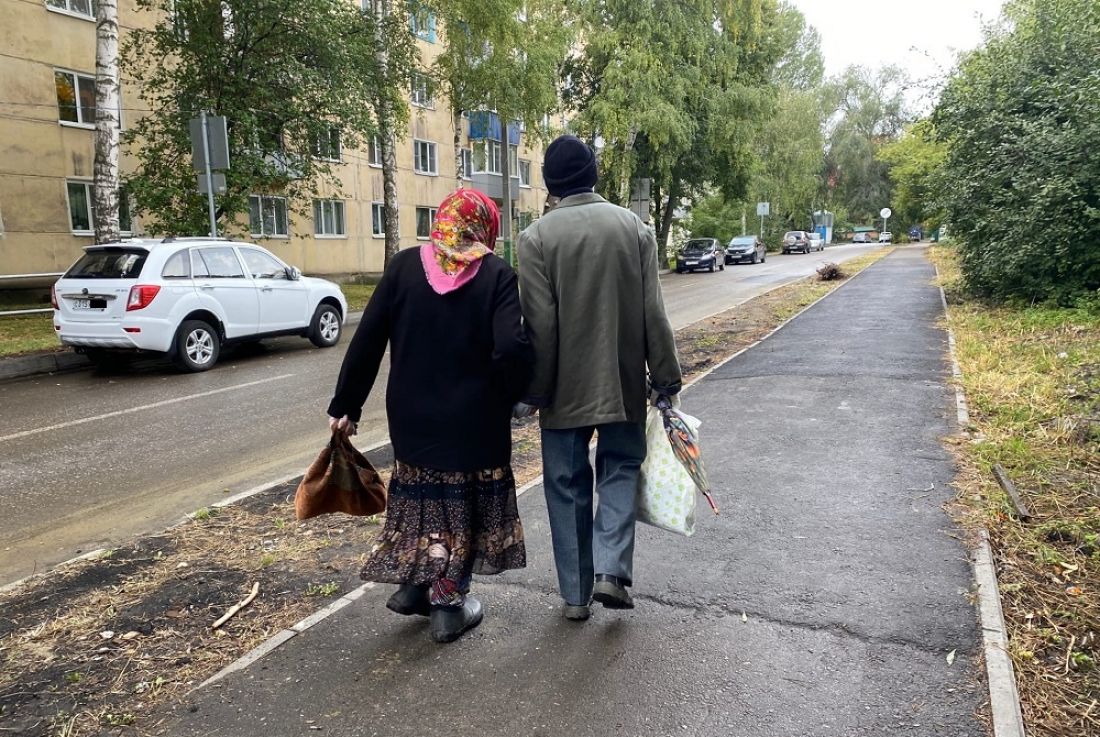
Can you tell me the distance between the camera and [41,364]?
10.3 m

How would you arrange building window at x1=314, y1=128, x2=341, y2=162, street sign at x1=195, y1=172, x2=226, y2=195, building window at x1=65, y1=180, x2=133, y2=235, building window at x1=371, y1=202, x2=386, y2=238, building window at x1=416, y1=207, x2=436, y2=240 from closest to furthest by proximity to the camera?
street sign at x1=195, y1=172, x2=226, y2=195
building window at x1=314, y1=128, x2=341, y2=162
building window at x1=65, y1=180, x2=133, y2=235
building window at x1=371, y1=202, x2=386, y2=238
building window at x1=416, y1=207, x2=436, y2=240

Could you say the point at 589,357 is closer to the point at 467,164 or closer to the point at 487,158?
the point at 467,164

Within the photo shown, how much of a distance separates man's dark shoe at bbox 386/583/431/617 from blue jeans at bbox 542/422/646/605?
615 mm

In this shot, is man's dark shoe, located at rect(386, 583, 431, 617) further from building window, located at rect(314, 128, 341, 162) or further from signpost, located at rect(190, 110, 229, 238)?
building window, located at rect(314, 128, 341, 162)

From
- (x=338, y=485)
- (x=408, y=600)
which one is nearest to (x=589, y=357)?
(x=338, y=485)

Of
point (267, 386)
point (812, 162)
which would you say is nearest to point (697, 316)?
point (267, 386)

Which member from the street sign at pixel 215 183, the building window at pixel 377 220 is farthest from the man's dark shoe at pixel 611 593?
the building window at pixel 377 220

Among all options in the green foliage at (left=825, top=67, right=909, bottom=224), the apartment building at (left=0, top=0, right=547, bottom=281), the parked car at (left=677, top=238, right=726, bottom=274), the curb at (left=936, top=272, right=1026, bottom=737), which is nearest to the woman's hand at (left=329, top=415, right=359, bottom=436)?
the curb at (left=936, top=272, right=1026, bottom=737)

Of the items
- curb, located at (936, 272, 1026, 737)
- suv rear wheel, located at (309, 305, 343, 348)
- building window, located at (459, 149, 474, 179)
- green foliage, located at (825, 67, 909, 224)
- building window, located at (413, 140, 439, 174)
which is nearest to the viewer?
curb, located at (936, 272, 1026, 737)

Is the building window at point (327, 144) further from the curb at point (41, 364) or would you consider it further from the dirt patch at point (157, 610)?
the dirt patch at point (157, 610)

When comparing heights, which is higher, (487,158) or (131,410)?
(487,158)

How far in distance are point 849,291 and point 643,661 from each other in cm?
1750

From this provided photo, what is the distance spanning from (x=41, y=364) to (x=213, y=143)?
4.54 m

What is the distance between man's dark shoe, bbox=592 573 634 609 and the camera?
3.14 m
